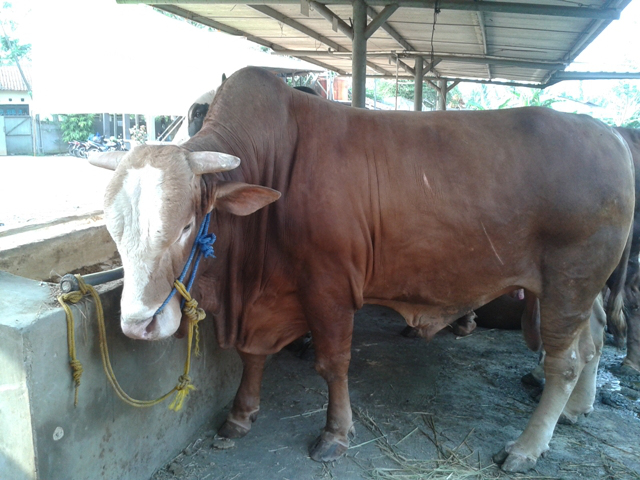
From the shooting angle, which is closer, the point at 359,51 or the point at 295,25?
the point at 359,51

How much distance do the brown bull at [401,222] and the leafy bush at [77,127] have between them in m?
27.5

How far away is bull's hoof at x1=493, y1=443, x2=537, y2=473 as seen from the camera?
3.21m

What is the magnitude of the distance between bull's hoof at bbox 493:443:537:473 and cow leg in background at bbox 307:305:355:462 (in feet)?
3.13

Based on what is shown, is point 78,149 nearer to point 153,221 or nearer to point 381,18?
point 381,18

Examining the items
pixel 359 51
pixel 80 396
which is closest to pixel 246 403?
pixel 80 396

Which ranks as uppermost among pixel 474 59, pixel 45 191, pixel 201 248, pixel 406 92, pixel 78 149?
pixel 406 92

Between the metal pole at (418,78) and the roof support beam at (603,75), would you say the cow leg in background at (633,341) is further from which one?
the metal pole at (418,78)

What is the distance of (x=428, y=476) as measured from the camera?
3.15 meters

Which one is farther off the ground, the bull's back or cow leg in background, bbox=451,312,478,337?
the bull's back

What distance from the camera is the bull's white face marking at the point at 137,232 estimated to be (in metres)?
2.28

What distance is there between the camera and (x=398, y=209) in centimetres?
323

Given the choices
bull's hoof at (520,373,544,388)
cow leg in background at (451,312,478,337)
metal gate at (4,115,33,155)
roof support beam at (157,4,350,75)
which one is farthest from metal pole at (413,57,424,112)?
metal gate at (4,115,33,155)

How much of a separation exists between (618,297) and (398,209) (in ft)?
5.98

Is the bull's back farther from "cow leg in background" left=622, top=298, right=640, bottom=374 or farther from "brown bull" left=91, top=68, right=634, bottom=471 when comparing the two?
"cow leg in background" left=622, top=298, right=640, bottom=374
